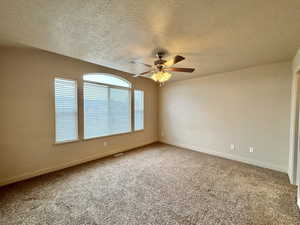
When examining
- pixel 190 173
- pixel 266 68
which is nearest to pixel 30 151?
pixel 190 173

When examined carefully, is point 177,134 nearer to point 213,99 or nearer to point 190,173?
point 213,99

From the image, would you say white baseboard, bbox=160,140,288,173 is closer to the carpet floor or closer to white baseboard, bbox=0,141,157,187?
the carpet floor

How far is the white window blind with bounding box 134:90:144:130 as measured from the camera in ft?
15.3

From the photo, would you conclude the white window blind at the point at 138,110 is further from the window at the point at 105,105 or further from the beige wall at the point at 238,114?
the beige wall at the point at 238,114

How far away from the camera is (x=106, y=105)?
388 centimetres

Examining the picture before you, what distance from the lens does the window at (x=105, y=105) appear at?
11.4ft

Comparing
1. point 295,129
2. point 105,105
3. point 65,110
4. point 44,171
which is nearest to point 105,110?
point 105,105

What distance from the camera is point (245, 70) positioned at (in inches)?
135

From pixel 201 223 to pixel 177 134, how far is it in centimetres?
337

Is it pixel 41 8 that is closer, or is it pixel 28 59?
pixel 41 8

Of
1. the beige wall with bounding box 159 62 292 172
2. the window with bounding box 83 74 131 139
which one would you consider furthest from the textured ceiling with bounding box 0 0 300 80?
the window with bounding box 83 74 131 139

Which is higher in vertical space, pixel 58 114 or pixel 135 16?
pixel 135 16

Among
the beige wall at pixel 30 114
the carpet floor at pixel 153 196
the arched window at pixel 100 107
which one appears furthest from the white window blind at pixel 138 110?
the beige wall at pixel 30 114

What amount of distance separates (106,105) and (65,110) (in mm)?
1072
